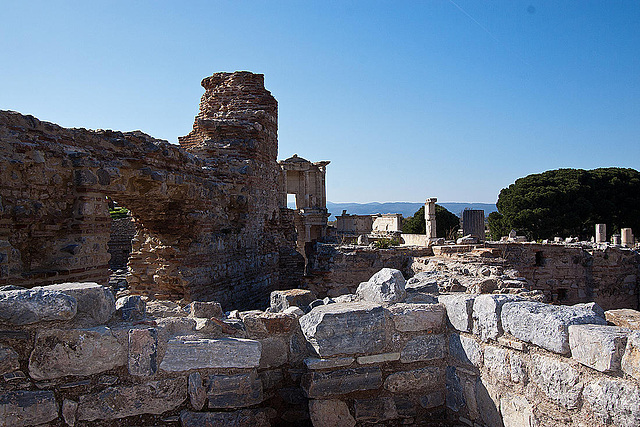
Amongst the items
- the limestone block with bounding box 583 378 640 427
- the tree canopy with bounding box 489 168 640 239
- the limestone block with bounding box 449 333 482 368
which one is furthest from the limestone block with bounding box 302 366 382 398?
the tree canopy with bounding box 489 168 640 239

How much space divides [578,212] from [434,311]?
34239mm

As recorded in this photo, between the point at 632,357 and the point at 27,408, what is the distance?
3.14 m

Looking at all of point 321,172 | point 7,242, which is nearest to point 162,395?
point 7,242

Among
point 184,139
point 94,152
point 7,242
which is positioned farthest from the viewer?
point 184,139

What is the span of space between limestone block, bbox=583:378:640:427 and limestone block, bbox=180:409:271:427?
75.4 inches

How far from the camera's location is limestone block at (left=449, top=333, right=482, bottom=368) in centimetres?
305

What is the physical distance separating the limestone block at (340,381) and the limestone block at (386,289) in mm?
593

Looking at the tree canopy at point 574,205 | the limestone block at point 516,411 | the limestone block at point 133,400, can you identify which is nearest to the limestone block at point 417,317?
the limestone block at point 516,411

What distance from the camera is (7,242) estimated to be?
17.3 feet

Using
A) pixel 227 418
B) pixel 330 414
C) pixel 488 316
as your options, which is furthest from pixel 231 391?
pixel 488 316

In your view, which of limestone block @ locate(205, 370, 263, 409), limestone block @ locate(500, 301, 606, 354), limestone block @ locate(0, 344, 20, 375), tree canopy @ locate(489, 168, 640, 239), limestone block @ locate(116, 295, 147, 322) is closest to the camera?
limestone block @ locate(0, 344, 20, 375)

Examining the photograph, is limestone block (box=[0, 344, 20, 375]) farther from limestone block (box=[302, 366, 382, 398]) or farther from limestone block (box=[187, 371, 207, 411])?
limestone block (box=[302, 366, 382, 398])

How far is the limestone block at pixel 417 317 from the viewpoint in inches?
127

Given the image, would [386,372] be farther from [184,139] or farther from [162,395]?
[184,139]
